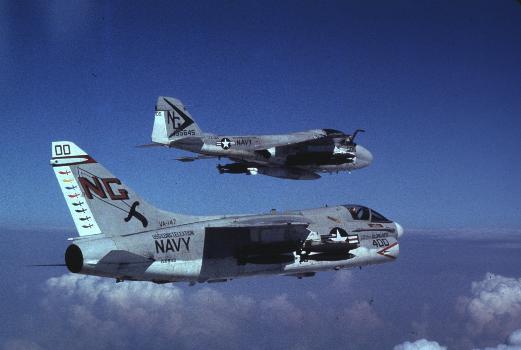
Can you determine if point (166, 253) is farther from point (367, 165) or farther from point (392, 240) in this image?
point (367, 165)

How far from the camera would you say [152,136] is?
98.4 ft

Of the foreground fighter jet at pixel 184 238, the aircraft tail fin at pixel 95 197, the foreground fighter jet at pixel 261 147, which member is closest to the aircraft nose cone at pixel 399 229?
the foreground fighter jet at pixel 184 238

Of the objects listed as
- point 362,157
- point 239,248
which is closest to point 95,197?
point 239,248

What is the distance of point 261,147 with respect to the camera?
31.1m

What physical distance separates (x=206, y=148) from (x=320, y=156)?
614 cm

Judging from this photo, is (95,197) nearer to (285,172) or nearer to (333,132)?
(285,172)

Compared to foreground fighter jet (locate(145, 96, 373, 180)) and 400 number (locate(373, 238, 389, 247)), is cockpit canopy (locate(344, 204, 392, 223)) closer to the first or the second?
400 number (locate(373, 238, 389, 247))

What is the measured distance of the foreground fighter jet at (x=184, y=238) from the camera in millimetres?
19266

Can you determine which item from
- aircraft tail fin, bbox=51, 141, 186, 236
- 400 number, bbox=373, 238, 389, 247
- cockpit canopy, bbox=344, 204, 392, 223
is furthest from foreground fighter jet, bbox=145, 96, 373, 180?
aircraft tail fin, bbox=51, 141, 186, 236

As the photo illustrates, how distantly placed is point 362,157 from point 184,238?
50.1ft

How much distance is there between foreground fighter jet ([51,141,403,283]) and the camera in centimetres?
1927

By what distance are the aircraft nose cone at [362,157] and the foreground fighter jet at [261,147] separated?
42 cm

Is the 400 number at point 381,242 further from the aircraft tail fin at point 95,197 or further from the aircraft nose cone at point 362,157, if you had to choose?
the aircraft tail fin at point 95,197

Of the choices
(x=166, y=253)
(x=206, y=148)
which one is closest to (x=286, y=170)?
(x=206, y=148)
